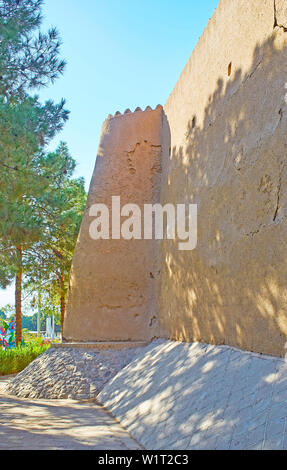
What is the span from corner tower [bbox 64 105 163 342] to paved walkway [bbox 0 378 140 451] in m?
1.99

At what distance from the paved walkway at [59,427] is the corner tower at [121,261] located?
6.54ft

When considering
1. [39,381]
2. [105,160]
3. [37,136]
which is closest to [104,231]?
[105,160]

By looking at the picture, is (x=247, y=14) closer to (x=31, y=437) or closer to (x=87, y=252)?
(x=31, y=437)

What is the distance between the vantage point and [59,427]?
218 inches

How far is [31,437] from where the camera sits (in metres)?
4.95

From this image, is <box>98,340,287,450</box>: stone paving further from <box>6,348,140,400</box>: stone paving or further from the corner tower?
the corner tower

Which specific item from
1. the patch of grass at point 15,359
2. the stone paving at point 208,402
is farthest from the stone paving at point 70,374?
the patch of grass at point 15,359

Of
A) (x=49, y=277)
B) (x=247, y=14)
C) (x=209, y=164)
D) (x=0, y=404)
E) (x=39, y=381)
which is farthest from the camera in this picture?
(x=49, y=277)

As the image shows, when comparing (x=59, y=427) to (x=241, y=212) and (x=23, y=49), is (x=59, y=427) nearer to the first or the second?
(x=241, y=212)

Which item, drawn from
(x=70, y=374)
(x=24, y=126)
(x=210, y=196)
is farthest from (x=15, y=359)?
(x=210, y=196)

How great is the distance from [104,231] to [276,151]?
19.1 feet

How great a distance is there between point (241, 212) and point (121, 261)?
192 inches

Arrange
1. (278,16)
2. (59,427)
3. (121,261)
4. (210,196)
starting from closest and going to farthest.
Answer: (278,16) < (59,427) < (210,196) < (121,261)

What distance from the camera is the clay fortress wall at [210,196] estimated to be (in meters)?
4.38
